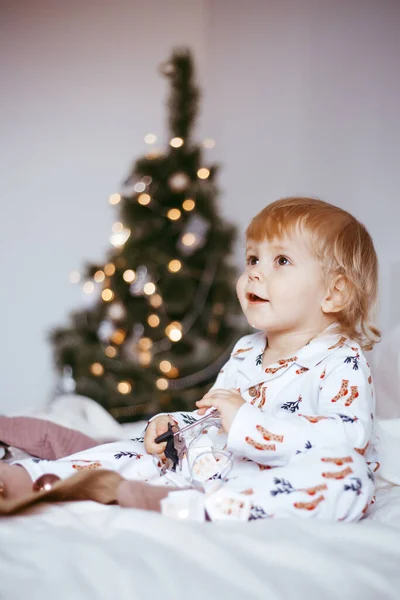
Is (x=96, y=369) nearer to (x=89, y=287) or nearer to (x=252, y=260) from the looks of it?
(x=89, y=287)

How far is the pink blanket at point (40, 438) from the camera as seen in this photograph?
4.51 feet

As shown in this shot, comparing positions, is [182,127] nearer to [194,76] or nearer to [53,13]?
[194,76]

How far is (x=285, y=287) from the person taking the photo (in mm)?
1217

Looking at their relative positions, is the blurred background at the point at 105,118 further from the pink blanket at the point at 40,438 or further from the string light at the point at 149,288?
the pink blanket at the point at 40,438

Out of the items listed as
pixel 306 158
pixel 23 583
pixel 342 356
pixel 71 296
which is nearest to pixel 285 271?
pixel 342 356

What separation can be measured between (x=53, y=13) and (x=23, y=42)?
20cm

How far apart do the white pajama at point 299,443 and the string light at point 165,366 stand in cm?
118

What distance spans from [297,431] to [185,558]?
1.14 feet

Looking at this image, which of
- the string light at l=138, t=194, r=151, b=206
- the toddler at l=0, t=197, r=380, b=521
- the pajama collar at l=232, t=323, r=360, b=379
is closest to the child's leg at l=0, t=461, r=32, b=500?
the toddler at l=0, t=197, r=380, b=521

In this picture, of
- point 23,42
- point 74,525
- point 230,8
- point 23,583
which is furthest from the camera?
point 230,8

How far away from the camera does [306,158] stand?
267 cm

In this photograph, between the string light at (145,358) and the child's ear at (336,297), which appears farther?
the string light at (145,358)

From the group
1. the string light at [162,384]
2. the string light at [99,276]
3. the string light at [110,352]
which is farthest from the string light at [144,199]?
the string light at [162,384]

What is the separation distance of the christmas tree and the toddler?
1158 millimetres
